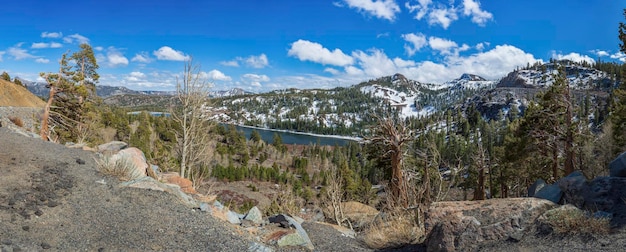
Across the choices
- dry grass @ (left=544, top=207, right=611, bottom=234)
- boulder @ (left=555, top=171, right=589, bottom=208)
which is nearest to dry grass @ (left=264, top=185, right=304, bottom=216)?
boulder @ (left=555, top=171, right=589, bottom=208)

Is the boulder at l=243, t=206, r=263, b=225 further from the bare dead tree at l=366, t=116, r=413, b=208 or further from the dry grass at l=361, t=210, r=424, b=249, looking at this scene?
the bare dead tree at l=366, t=116, r=413, b=208

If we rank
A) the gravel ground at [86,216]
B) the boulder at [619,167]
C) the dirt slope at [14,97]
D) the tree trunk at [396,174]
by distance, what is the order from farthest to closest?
the dirt slope at [14,97] < the tree trunk at [396,174] < the boulder at [619,167] < the gravel ground at [86,216]

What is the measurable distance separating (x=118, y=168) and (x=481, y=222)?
8.41 meters

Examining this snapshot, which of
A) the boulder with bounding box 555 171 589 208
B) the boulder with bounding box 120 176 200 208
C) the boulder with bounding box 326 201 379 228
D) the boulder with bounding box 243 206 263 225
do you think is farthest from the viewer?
the boulder with bounding box 326 201 379 228

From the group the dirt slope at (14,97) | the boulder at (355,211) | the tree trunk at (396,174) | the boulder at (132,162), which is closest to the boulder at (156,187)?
the boulder at (132,162)

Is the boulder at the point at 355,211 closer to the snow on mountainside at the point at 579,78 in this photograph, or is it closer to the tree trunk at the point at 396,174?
the tree trunk at the point at 396,174

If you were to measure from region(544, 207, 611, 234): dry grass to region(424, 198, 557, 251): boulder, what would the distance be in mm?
273

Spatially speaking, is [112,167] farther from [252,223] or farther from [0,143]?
[252,223]

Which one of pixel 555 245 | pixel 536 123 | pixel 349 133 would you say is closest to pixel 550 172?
pixel 536 123

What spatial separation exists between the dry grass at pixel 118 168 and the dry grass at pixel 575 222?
9222mm

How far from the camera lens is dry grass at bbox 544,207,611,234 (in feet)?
17.8

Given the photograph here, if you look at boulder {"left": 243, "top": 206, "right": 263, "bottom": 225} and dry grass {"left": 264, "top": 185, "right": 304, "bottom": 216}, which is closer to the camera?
boulder {"left": 243, "top": 206, "right": 263, "bottom": 225}

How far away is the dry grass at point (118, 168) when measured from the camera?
8750 mm

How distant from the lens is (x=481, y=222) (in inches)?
236
